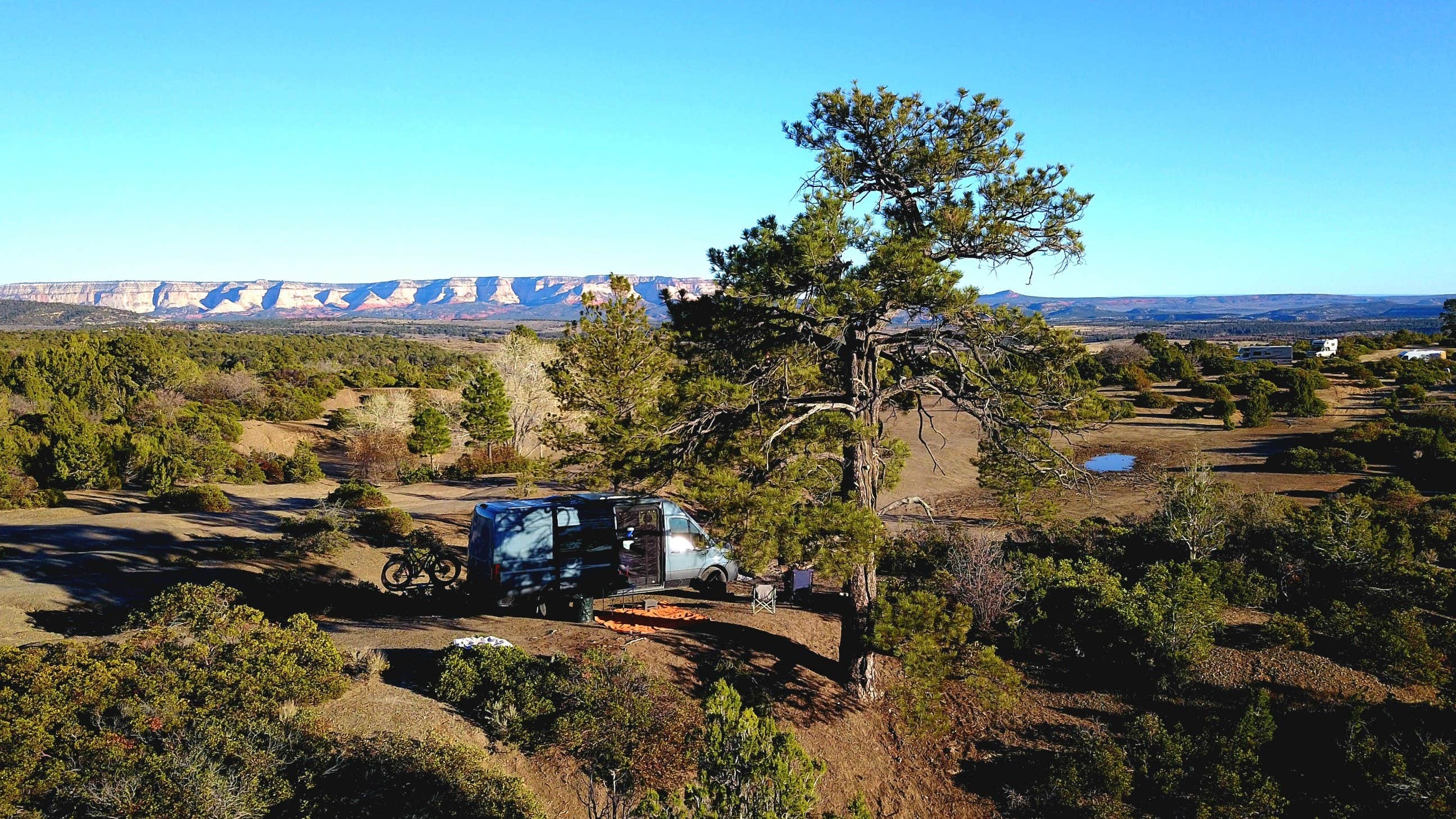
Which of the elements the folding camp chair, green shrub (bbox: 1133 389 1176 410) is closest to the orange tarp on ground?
the folding camp chair

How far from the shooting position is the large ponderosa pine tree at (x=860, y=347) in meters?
8.01

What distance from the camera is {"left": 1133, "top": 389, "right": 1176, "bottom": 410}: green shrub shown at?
47.5 metres

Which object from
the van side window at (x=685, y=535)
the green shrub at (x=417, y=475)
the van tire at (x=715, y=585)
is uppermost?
the van side window at (x=685, y=535)

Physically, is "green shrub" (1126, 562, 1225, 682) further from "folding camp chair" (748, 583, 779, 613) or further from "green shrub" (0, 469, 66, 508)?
"green shrub" (0, 469, 66, 508)

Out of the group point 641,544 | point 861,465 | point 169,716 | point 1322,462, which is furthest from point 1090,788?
point 1322,462

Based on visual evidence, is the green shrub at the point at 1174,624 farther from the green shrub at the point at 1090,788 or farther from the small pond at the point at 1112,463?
the small pond at the point at 1112,463

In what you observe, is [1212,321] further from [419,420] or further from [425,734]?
[425,734]

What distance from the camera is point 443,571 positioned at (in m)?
14.2

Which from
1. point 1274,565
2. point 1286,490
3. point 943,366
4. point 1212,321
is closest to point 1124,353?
point 1286,490

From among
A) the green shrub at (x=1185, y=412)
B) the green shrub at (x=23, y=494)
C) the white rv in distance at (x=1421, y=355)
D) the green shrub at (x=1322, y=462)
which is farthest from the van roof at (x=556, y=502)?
the white rv in distance at (x=1421, y=355)

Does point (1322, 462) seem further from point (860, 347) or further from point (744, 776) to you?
point (744, 776)

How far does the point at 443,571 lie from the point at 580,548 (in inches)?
150

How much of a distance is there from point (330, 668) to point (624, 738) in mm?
3427

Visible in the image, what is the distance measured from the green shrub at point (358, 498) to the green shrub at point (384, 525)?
3.79 metres
